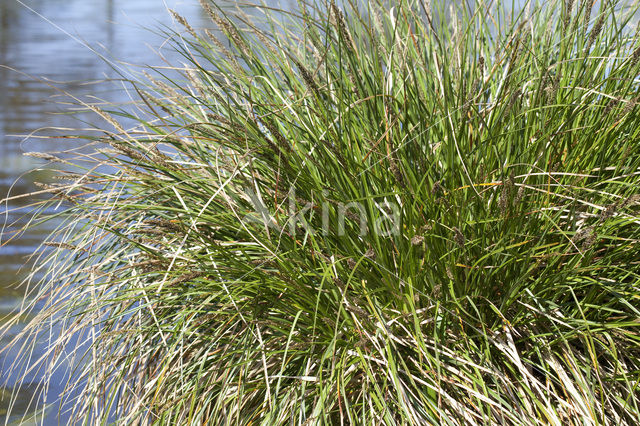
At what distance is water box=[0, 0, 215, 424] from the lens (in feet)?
11.4

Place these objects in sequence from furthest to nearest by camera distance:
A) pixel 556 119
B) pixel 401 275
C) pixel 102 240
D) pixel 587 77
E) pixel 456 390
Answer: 1. pixel 102 240
2. pixel 587 77
3. pixel 556 119
4. pixel 401 275
5. pixel 456 390

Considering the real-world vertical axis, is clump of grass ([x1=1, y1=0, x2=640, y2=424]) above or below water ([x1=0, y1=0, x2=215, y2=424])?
above

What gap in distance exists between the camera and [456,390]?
149 cm

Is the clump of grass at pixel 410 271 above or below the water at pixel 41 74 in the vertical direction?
above

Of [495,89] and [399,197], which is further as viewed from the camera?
[495,89]

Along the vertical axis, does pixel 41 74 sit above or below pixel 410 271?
below

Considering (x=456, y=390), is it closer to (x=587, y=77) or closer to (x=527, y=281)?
(x=527, y=281)

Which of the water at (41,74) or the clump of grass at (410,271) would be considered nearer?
the clump of grass at (410,271)

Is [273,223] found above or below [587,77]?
below

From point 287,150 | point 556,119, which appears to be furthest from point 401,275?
point 556,119

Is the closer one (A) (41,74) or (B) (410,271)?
(B) (410,271)

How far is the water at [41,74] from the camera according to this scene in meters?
3.48

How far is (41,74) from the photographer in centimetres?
666

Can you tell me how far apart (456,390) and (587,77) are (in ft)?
3.05
